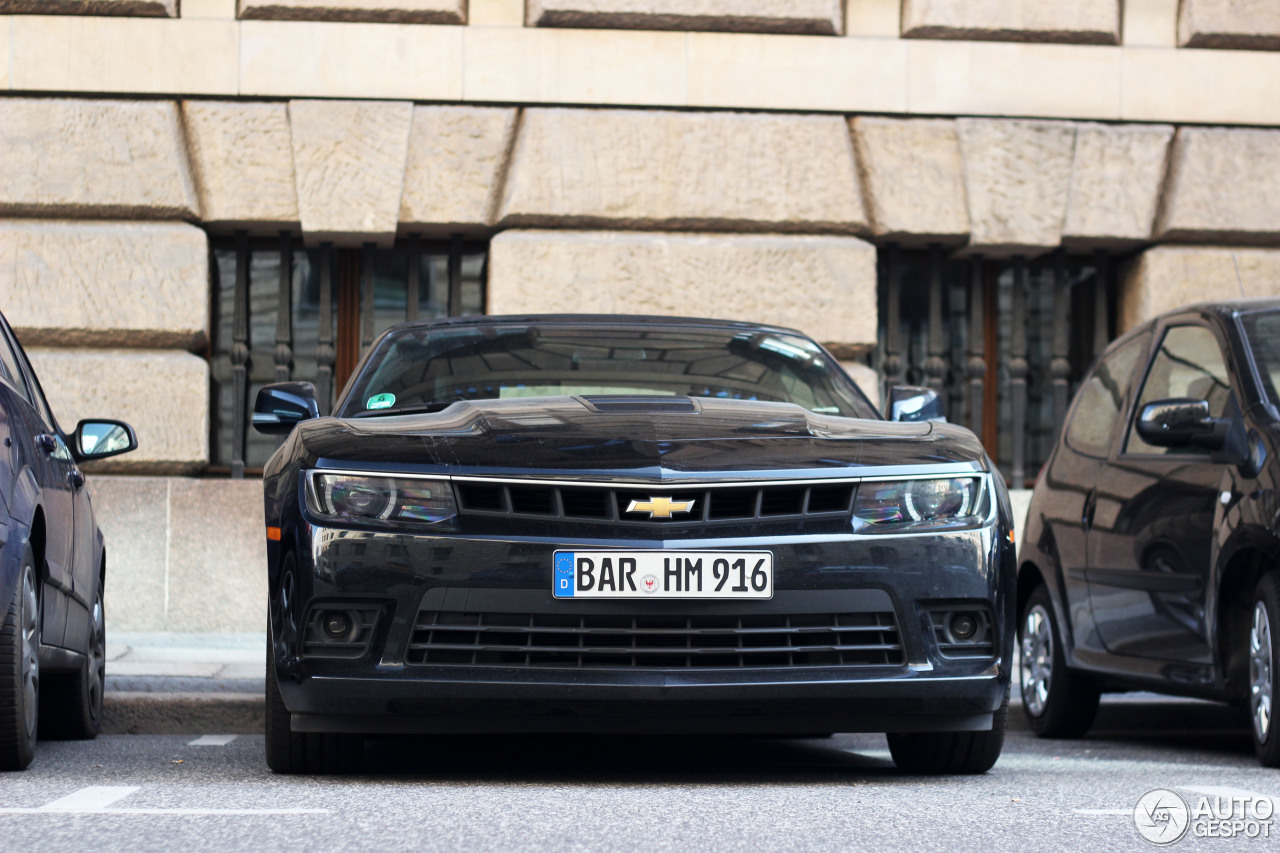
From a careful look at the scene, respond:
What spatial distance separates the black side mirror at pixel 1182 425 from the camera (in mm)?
5594

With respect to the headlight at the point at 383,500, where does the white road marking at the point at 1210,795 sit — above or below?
below

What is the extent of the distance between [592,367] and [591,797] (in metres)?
1.94

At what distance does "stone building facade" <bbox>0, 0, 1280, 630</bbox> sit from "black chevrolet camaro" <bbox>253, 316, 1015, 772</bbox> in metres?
5.62

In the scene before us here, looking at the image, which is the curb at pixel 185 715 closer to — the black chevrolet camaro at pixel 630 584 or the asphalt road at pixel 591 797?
the asphalt road at pixel 591 797

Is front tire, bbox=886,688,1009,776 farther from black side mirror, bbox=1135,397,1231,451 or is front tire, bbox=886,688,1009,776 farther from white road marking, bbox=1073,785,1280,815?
black side mirror, bbox=1135,397,1231,451

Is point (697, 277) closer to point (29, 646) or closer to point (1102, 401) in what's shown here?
point (1102, 401)

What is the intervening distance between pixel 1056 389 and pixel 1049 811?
6977 millimetres

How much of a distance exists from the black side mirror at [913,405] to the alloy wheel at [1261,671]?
114 cm

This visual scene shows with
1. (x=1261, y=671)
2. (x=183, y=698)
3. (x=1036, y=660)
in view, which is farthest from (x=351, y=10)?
(x=1261, y=671)

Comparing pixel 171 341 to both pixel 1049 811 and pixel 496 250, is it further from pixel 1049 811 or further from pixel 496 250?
pixel 1049 811

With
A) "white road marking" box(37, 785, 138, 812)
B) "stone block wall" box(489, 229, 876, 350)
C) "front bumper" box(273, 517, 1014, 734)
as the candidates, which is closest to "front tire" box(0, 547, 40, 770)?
"white road marking" box(37, 785, 138, 812)

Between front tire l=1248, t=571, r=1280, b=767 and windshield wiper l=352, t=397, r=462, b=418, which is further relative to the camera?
windshield wiper l=352, t=397, r=462, b=418

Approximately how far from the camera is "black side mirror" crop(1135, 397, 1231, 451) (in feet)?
18.4

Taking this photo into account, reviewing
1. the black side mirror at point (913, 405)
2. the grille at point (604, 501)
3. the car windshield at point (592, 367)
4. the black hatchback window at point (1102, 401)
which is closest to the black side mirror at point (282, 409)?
the car windshield at point (592, 367)
